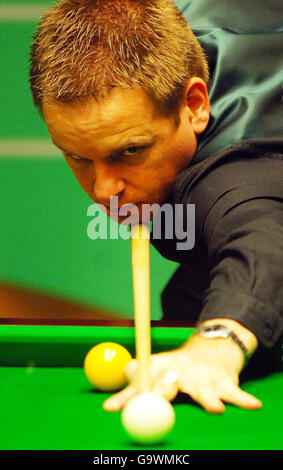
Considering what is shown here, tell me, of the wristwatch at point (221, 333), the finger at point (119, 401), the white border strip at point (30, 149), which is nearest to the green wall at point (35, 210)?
the white border strip at point (30, 149)

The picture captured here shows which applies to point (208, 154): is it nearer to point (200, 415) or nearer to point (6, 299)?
point (200, 415)

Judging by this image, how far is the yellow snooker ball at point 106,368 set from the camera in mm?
1474

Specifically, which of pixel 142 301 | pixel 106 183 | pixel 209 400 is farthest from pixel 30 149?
pixel 209 400

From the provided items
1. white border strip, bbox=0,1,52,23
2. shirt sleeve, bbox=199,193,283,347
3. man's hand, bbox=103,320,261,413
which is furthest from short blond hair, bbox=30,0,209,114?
white border strip, bbox=0,1,52,23

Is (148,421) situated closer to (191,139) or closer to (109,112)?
(109,112)

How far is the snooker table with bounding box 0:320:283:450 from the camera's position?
1.15 metres

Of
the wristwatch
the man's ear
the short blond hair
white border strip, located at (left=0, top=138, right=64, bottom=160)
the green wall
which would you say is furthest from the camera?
white border strip, located at (left=0, top=138, right=64, bottom=160)

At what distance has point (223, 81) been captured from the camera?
7.43 ft

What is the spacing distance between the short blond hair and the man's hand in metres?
0.79

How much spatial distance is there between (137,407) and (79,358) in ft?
1.91

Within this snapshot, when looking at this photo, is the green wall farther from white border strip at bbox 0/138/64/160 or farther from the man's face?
the man's face

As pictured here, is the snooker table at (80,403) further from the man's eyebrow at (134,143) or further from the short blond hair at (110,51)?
the short blond hair at (110,51)

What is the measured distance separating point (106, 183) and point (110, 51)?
0.39m

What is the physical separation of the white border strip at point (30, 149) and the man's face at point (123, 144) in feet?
8.63
